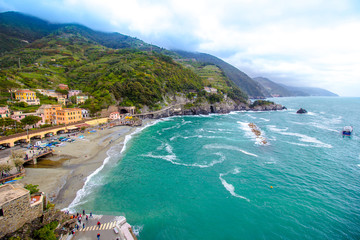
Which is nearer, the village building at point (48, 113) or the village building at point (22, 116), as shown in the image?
the village building at point (22, 116)

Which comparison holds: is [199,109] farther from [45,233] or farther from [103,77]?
[45,233]

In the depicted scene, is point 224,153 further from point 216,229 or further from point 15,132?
point 15,132

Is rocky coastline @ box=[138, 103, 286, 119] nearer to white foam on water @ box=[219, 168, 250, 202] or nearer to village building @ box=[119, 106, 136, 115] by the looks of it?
village building @ box=[119, 106, 136, 115]

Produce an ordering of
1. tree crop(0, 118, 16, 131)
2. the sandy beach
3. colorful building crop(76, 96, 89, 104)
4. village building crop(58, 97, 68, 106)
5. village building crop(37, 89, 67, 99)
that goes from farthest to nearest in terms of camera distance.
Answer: colorful building crop(76, 96, 89, 104) < village building crop(37, 89, 67, 99) < village building crop(58, 97, 68, 106) < tree crop(0, 118, 16, 131) < the sandy beach

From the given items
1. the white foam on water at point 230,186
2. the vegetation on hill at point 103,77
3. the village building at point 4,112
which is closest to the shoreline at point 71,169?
the white foam on water at point 230,186

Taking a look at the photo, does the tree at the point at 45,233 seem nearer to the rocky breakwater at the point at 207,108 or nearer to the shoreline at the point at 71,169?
the shoreline at the point at 71,169

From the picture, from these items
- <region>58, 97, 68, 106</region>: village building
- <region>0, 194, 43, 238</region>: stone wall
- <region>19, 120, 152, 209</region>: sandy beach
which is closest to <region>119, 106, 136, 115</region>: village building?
<region>58, 97, 68, 106</region>: village building

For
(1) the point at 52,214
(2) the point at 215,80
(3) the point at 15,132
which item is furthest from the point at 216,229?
(2) the point at 215,80
